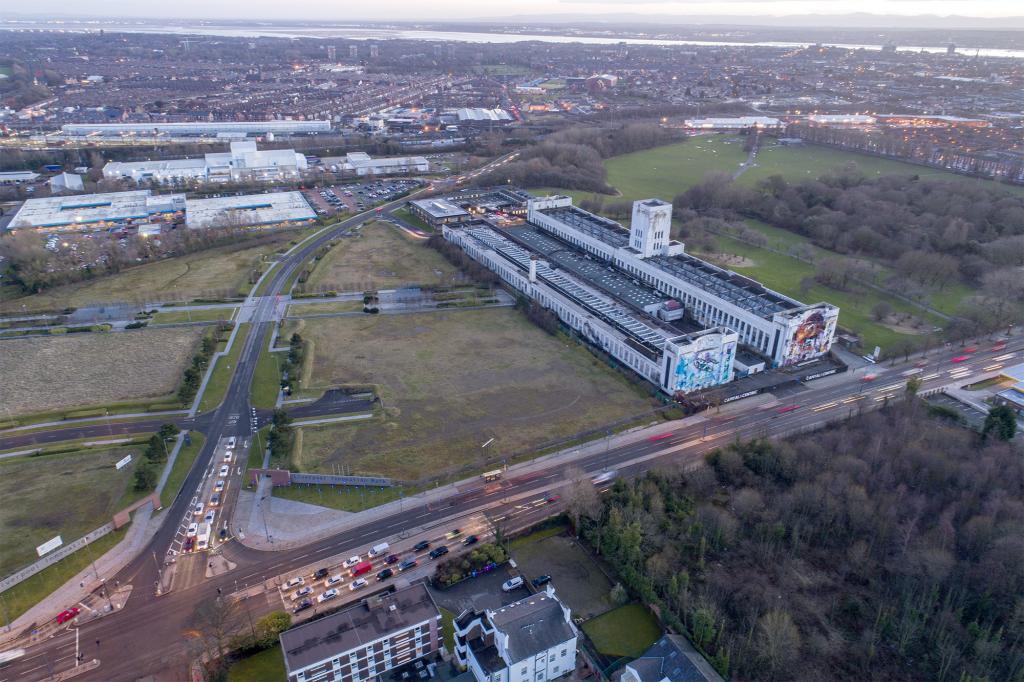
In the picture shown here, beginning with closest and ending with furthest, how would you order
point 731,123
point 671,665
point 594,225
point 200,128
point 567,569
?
point 671,665 < point 567,569 < point 594,225 < point 200,128 < point 731,123

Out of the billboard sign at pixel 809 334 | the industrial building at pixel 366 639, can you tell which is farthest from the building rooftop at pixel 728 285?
the industrial building at pixel 366 639

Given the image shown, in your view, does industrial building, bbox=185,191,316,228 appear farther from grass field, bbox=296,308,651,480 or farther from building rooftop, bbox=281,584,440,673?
building rooftop, bbox=281,584,440,673

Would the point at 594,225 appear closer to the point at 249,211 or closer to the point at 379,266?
the point at 379,266

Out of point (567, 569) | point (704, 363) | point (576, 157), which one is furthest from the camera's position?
point (576, 157)

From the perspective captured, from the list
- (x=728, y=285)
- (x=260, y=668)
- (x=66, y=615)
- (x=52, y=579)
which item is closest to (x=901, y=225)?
(x=728, y=285)

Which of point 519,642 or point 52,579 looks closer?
point 519,642

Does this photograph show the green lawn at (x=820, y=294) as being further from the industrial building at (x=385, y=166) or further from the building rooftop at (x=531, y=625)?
the industrial building at (x=385, y=166)
